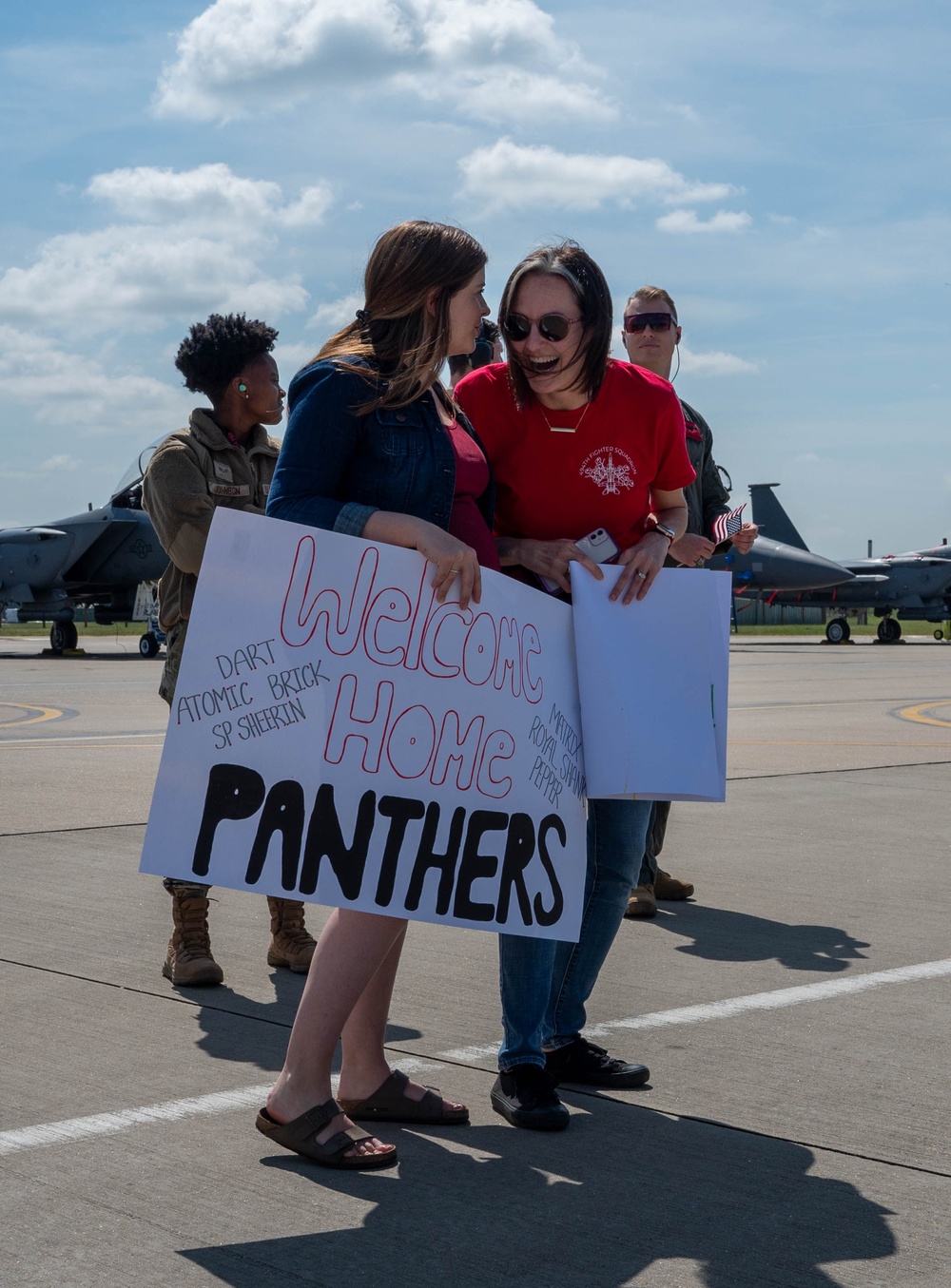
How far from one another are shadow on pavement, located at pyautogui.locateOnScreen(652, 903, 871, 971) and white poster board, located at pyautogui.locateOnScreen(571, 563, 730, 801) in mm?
1603

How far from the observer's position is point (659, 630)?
348cm

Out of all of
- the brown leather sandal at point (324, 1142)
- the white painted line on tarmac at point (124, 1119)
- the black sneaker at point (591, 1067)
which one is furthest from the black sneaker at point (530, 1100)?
the white painted line on tarmac at point (124, 1119)

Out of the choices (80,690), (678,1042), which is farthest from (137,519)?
(678,1042)

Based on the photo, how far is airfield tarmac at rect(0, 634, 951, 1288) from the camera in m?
2.55

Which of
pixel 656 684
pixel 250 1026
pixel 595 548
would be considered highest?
pixel 595 548

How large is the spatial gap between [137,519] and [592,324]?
27.1 meters

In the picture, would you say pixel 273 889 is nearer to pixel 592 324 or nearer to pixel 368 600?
pixel 368 600

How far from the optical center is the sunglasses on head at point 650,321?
212 inches

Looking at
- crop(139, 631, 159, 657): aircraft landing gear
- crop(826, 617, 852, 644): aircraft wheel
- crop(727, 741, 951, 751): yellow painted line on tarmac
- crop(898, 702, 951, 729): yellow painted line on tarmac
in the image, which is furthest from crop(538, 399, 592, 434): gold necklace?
crop(826, 617, 852, 644): aircraft wheel

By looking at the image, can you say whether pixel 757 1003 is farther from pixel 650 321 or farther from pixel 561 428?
pixel 650 321

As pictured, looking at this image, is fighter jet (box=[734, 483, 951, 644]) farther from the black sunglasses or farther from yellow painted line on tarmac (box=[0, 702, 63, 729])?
the black sunglasses

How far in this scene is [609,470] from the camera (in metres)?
3.39

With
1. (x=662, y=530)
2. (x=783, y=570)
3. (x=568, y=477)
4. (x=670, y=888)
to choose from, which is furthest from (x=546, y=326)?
(x=783, y=570)

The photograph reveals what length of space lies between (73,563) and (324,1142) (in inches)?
1112
